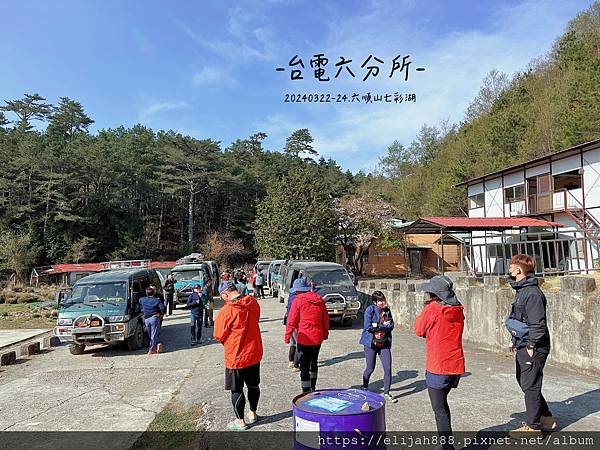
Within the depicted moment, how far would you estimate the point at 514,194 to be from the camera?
30.0 metres

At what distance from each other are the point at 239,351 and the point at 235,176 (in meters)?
55.4

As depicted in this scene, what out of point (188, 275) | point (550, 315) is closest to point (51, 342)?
point (188, 275)

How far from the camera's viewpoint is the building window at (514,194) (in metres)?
29.0

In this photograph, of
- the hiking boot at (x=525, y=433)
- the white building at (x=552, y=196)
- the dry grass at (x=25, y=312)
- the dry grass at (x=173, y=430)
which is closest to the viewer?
the hiking boot at (x=525, y=433)

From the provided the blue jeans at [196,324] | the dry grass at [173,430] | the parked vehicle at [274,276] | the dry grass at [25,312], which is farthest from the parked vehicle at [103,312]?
the parked vehicle at [274,276]

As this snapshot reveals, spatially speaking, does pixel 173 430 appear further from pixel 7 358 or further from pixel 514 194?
pixel 514 194

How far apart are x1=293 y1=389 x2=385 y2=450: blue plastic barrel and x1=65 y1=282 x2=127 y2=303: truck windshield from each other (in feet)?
32.1

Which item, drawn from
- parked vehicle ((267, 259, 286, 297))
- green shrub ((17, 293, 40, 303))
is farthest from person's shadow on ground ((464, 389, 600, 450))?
green shrub ((17, 293, 40, 303))

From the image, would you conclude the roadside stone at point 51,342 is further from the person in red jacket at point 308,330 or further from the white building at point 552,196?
the white building at point 552,196

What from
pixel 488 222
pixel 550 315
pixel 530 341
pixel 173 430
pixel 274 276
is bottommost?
pixel 173 430

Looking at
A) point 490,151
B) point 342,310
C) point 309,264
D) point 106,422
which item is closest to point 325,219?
point 490,151

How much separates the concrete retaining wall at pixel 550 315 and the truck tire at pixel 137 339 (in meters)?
7.60

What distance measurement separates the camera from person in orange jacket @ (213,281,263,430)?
5.78 meters

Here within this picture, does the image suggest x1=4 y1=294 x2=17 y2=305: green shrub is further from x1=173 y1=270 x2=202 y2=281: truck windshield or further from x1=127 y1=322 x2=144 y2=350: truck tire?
x1=127 y1=322 x2=144 y2=350: truck tire
